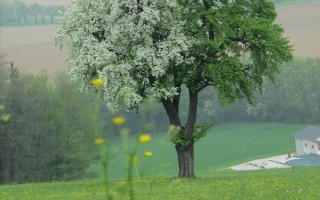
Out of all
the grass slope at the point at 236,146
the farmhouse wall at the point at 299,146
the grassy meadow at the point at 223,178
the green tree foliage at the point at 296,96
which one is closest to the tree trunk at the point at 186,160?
the grassy meadow at the point at 223,178

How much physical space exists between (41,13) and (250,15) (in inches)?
5440

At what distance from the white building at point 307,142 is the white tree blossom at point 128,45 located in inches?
3015

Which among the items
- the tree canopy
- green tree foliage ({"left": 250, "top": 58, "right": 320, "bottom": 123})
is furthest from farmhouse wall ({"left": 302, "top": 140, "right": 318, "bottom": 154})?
the tree canopy

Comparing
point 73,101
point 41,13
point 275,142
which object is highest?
point 41,13

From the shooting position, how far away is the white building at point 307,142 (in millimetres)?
102938

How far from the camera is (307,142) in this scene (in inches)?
4082

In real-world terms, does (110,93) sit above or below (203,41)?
below

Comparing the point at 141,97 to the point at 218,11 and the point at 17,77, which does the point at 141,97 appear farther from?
the point at 17,77

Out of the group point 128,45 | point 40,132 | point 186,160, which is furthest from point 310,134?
point 128,45

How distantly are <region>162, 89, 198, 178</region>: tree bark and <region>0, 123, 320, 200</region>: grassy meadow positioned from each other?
127cm

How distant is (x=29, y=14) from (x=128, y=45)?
13912 cm

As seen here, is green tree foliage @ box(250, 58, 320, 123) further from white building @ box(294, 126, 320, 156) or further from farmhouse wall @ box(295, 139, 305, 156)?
farmhouse wall @ box(295, 139, 305, 156)

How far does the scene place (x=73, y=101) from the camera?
77938 mm

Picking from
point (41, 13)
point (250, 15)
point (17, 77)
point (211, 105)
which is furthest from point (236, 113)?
point (250, 15)
